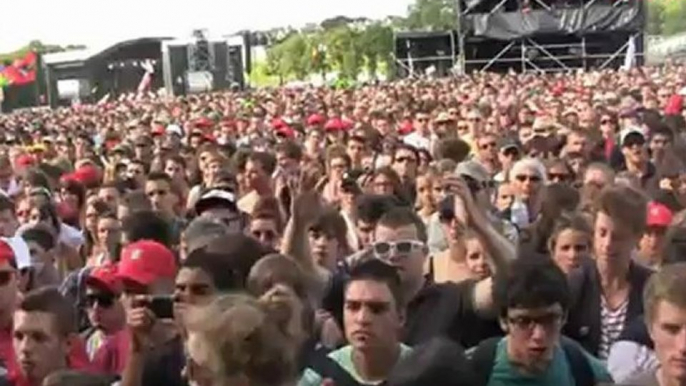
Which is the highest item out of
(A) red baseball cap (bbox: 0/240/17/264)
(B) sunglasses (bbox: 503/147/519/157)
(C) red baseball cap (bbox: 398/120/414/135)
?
(A) red baseball cap (bbox: 0/240/17/264)

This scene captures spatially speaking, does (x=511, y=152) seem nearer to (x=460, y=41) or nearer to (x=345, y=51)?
(x=460, y=41)

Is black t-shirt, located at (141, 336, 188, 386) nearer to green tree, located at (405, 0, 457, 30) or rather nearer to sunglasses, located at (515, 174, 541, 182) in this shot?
sunglasses, located at (515, 174, 541, 182)

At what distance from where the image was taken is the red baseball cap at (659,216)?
6.62 meters

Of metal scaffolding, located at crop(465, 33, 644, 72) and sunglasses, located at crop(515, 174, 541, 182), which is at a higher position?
sunglasses, located at crop(515, 174, 541, 182)

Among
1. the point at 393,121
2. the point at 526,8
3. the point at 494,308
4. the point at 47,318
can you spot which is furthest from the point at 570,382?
the point at 526,8

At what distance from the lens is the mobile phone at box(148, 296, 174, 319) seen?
4.95m

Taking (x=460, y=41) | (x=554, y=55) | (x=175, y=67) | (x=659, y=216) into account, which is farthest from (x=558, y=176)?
(x=175, y=67)

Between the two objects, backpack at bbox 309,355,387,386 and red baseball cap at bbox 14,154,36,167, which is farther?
red baseball cap at bbox 14,154,36,167

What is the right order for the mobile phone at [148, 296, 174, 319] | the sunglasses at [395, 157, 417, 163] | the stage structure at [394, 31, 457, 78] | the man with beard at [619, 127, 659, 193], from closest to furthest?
the mobile phone at [148, 296, 174, 319] → the man with beard at [619, 127, 659, 193] → the sunglasses at [395, 157, 417, 163] → the stage structure at [394, 31, 457, 78]

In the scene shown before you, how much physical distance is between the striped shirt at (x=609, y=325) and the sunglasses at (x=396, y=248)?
854 millimetres

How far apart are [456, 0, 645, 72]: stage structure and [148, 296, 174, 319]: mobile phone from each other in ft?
92.1

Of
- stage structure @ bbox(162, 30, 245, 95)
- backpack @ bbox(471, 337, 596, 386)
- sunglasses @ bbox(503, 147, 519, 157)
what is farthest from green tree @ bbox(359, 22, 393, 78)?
backpack @ bbox(471, 337, 596, 386)

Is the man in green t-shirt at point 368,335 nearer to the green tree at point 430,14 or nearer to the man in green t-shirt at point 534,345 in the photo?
the man in green t-shirt at point 534,345

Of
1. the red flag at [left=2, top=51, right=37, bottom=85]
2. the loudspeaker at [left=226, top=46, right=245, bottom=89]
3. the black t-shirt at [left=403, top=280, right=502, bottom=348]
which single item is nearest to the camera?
the black t-shirt at [left=403, top=280, right=502, bottom=348]
